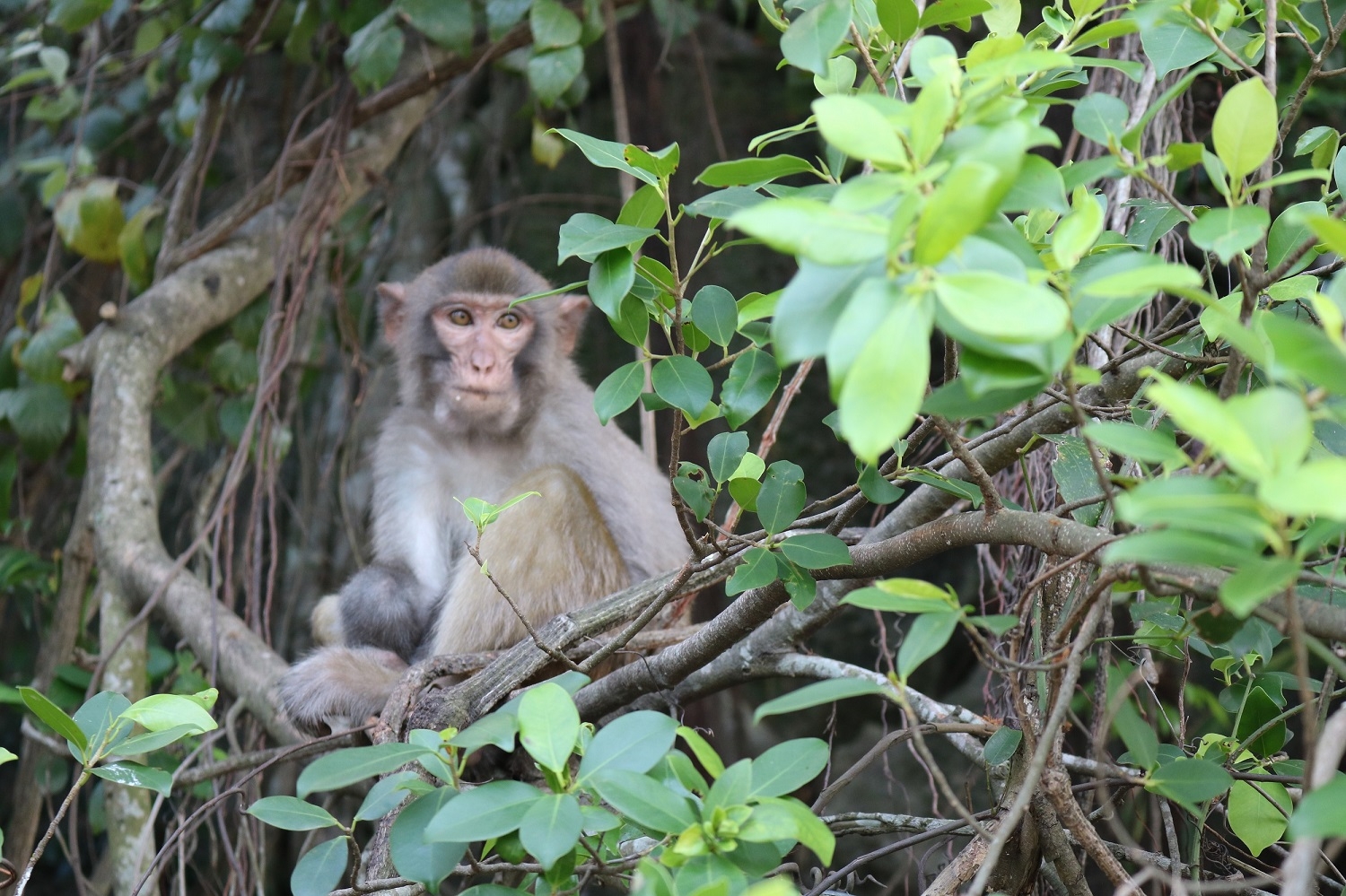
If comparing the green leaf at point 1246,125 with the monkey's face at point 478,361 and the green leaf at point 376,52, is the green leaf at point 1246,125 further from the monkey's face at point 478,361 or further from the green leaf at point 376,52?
the green leaf at point 376,52

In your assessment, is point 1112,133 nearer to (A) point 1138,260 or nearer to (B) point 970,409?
(A) point 1138,260

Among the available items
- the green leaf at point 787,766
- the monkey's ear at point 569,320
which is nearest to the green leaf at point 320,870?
the green leaf at point 787,766

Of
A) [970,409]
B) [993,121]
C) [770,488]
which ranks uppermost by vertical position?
[993,121]

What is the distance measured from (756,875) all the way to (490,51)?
117 inches

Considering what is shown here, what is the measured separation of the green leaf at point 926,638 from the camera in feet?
3.69

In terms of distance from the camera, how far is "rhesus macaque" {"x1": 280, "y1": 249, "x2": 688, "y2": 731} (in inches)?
109

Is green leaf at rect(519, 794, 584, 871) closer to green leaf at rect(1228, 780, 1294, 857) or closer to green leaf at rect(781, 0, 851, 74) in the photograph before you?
green leaf at rect(781, 0, 851, 74)

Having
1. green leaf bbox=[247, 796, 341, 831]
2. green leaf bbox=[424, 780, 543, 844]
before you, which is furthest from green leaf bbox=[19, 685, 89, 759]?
green leaf bbox=[424, 780, 543, 844]

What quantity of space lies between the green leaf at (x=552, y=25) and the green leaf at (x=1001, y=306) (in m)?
2.53

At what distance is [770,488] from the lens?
5.43 ft

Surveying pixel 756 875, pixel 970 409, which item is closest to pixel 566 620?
pixel 756 875

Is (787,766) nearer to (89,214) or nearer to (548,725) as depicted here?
(548,725)

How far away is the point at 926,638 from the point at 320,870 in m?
0.89

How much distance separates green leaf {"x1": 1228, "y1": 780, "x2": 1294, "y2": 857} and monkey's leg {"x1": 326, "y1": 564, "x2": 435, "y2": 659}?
7.04ft
